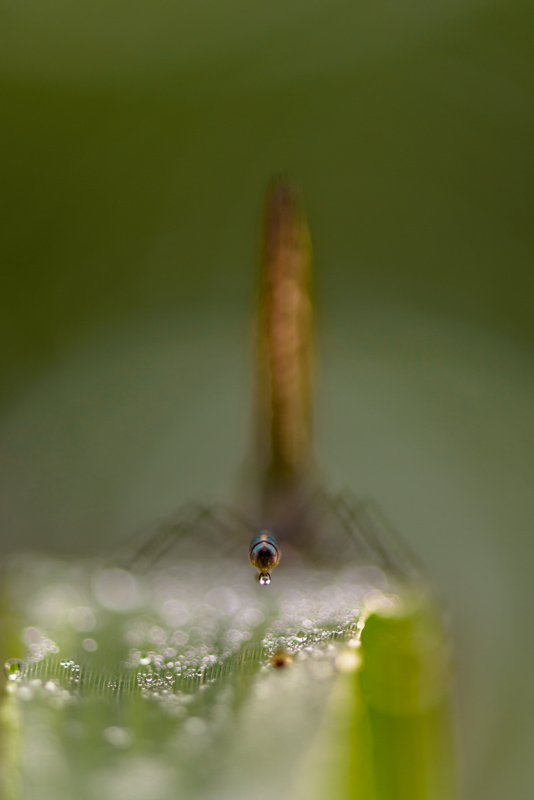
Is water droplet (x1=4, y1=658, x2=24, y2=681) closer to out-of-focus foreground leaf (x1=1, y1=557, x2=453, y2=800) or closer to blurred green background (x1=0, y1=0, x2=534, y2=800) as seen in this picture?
out-of-focus foreground leaf (x1=1, y1=557, x2=453, y2=800)

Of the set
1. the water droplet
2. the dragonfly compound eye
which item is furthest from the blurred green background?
the water droplet

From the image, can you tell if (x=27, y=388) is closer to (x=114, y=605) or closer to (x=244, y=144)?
(x=244, y=144)

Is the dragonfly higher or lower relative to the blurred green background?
lower

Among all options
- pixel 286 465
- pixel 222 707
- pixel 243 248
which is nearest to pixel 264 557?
pixel 222 707

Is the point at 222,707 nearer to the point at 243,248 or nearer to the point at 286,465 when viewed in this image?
the point at 286,465

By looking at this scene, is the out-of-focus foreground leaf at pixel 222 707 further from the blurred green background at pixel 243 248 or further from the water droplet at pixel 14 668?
the blurred green background at pixel 243 248

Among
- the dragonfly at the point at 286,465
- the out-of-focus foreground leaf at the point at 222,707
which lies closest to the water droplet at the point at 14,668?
the out-of-focus foreground leaf at the point at 222,707

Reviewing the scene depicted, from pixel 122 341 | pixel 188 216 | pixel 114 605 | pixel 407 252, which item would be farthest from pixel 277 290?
pixel 188 216
